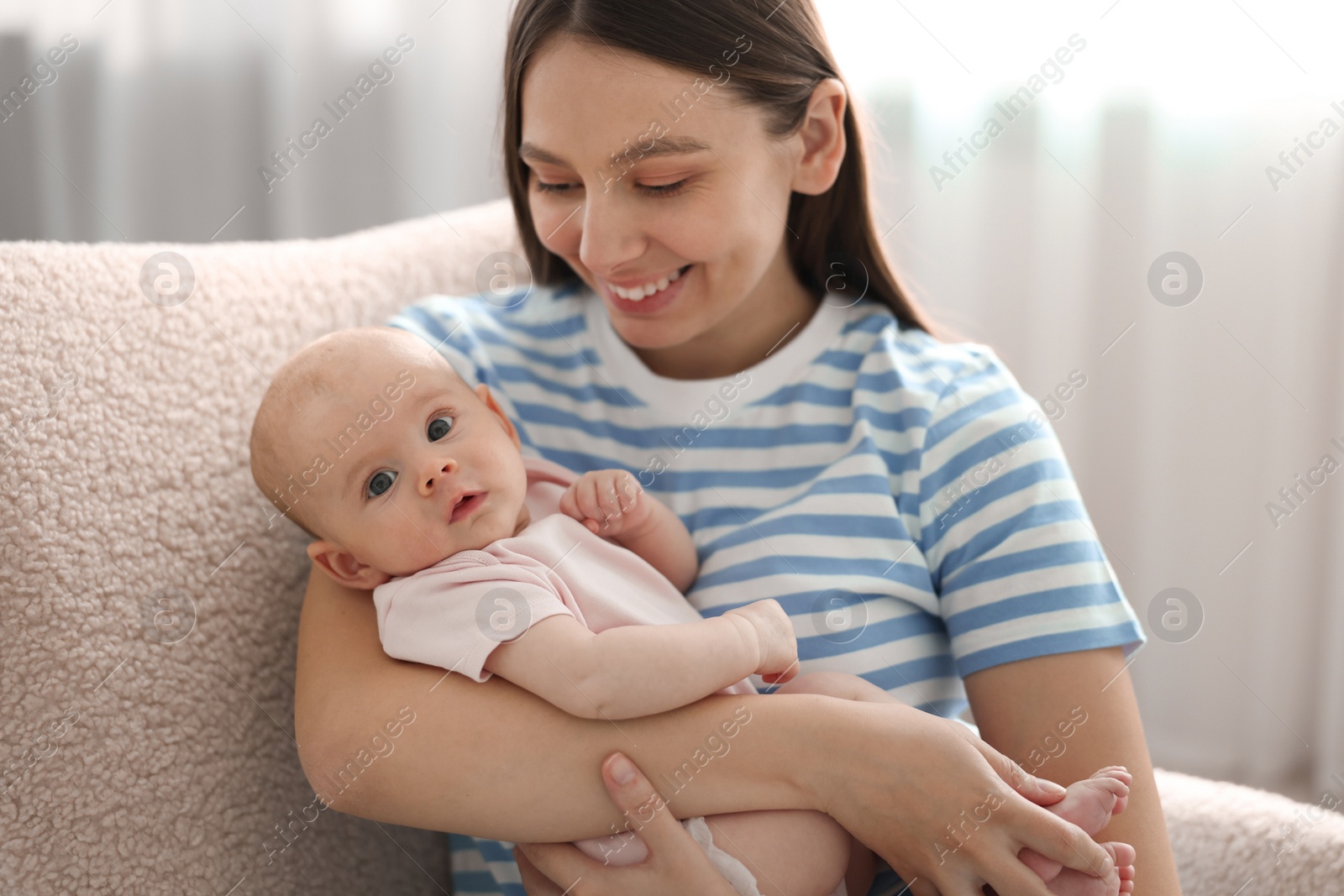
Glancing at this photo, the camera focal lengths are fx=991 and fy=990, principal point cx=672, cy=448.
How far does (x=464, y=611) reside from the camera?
0.88 meters

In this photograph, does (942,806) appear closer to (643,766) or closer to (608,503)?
(643,766)

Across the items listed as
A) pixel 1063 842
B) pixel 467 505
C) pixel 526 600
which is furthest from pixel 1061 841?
pixel 467 505

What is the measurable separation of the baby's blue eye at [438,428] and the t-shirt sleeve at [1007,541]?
495 mm

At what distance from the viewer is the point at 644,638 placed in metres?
0.84

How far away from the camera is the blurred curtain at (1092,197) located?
1.76 m

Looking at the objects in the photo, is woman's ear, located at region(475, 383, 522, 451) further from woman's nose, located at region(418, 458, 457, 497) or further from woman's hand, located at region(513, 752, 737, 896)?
woman's hand, located at region(513, 752, 737, 896)

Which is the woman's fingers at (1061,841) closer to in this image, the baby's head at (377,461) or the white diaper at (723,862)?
the white diaper at (723,862)

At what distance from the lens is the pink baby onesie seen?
87 centimetres

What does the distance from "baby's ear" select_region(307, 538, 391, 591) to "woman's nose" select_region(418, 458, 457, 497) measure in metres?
0.11

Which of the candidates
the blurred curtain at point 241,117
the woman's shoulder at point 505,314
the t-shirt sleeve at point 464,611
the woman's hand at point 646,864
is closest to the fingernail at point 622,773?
the woman's hand at point 646,864

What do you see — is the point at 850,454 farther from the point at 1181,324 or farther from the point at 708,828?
the point at 1181,324

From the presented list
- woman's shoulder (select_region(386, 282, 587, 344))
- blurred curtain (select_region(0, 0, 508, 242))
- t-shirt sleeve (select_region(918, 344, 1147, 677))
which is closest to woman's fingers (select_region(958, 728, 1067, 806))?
t-shirt sleeve (select_region(918, 344, 1147, 677))

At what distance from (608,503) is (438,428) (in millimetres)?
184

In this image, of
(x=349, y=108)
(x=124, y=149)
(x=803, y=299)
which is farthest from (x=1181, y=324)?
(x=124, y=149)
